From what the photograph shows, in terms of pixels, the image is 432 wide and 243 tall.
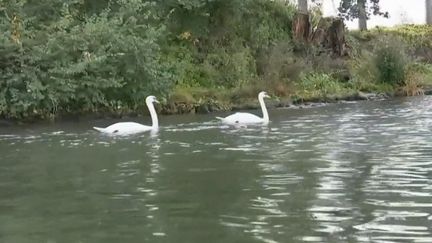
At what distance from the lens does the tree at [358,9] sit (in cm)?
4902

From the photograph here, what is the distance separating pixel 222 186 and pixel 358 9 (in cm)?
4008

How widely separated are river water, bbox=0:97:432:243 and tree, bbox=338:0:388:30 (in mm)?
30701

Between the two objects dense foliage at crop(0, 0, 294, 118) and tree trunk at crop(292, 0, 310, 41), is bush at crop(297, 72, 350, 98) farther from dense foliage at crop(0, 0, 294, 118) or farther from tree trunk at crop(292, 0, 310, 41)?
dense foliage at crop(0, 0, 294, 118)

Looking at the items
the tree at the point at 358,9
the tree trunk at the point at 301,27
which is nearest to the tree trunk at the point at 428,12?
the tree at the point at 358,9

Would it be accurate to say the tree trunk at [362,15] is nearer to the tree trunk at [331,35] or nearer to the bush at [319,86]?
the tree trunk at [331,35]

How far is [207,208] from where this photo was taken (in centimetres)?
895

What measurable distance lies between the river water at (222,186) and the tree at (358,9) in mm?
30701

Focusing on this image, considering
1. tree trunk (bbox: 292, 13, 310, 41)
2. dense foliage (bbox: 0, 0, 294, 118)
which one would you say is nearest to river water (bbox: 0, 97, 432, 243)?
dense foliage (bbox: 0, 0, 294, 118)

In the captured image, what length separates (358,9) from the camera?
4878 centimetres

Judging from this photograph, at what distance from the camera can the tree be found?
49019 millimetres

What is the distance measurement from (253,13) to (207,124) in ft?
52.8

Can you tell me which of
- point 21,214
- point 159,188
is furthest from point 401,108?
point 21,214

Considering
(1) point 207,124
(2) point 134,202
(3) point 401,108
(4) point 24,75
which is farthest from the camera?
(3) point 401,108

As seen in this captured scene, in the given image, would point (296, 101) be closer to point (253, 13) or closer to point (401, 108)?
point (401, 108)
